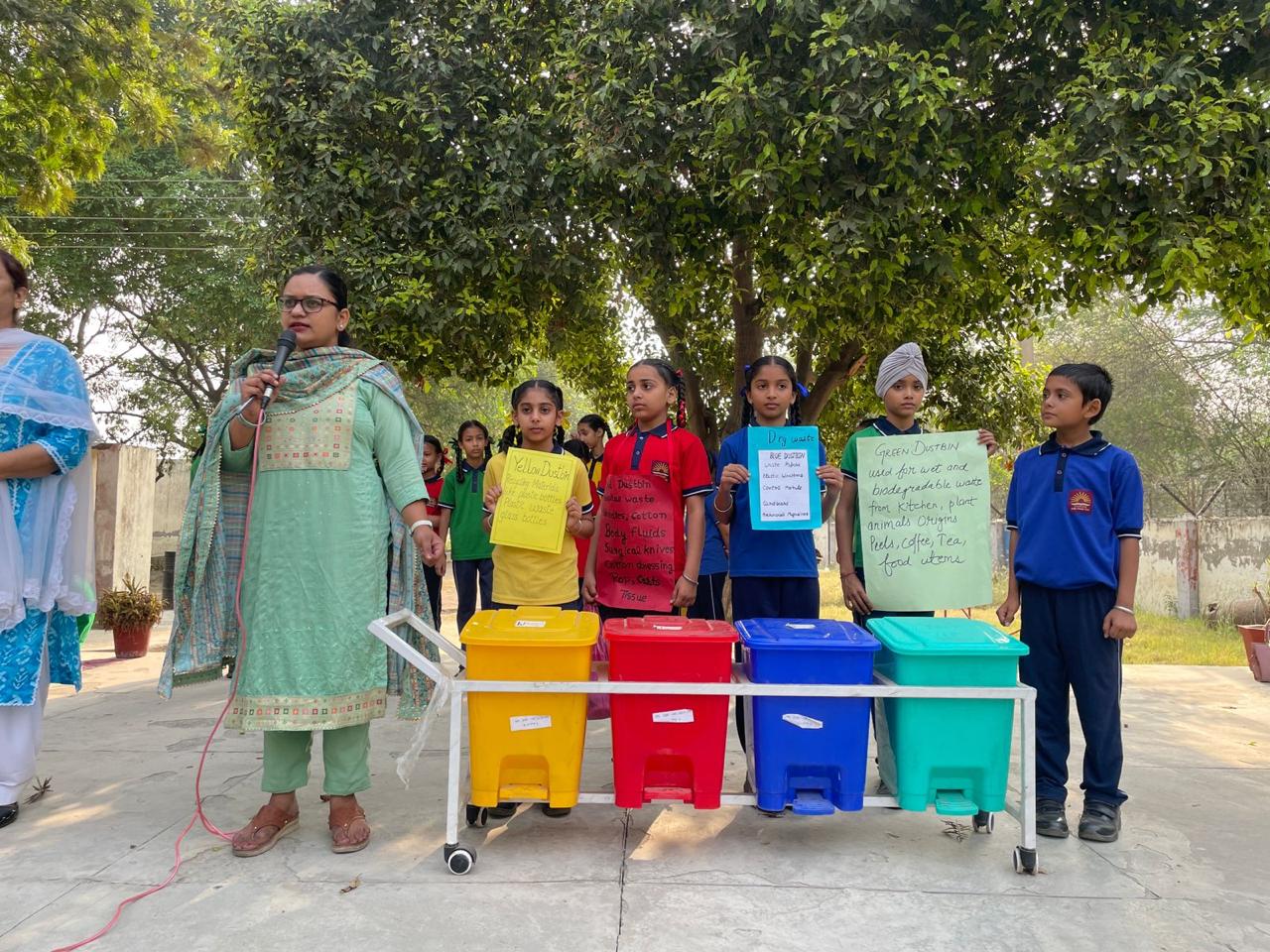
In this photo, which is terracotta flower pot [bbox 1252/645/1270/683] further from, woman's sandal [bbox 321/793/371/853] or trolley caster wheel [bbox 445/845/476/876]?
woman's sandal [bbox 321/793/371/853]

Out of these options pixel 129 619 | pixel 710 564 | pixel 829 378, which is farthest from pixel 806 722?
pixel 129 619

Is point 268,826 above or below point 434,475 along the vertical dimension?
below

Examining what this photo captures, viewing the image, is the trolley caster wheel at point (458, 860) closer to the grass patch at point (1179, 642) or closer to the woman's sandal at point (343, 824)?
the woman's sandal at point (343, 824)

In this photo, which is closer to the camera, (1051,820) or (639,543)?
(1051,820)

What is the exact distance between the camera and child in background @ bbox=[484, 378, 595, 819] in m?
3.69

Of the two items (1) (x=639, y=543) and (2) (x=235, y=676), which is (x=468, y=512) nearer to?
(1) (x=639, y=543)

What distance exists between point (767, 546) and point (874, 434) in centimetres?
65

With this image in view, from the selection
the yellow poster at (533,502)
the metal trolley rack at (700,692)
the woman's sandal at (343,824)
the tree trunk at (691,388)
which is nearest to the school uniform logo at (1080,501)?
the metal trolley rack at (700,692)

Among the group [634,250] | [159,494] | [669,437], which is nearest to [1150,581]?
[634,250]

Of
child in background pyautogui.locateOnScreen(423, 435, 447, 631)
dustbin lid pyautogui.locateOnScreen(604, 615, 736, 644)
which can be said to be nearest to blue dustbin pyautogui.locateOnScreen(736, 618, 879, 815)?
dustbin lid pyautogui.locateOnScreen(604, 615, 736, 644)

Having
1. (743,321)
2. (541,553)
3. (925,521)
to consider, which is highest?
(743,321)

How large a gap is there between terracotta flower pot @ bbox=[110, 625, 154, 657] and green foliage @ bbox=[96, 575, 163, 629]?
0.03 m

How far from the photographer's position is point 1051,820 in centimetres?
322

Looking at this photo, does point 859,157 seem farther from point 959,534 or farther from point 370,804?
point 370,804
